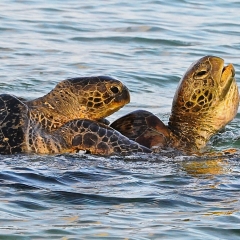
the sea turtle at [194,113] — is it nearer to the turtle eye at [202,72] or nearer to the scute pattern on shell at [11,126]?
the turtle eye at [202,72]

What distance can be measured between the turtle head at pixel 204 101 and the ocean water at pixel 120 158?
0.32 metres

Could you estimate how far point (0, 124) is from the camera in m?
7.57

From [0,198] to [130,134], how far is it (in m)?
2.83

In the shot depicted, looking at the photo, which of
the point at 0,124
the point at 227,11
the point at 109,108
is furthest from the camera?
the point at 227,11

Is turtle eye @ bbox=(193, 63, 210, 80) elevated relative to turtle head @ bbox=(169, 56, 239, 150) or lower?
elevated

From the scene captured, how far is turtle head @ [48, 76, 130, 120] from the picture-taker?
839 cm

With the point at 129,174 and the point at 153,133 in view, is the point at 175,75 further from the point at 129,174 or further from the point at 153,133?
the point at 129,174

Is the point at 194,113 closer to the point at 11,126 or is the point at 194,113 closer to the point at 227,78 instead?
the point at 227,78

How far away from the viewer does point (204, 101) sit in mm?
8773

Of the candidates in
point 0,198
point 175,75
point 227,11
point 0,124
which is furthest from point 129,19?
point 0,198

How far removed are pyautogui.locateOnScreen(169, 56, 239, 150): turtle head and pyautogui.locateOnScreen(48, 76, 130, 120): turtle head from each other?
733mm

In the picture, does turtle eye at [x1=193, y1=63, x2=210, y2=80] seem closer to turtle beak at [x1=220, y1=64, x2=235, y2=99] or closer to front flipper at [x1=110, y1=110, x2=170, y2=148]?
turtle beak at [x1=220, y1=64, x2=235, y2=99]

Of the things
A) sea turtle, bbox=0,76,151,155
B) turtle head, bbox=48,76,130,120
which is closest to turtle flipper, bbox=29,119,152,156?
sea turtle, bbox=0,76,151,155

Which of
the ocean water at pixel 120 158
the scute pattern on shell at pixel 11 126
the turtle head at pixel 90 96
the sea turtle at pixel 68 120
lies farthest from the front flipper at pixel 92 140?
the turtle head at pixel 90 96
